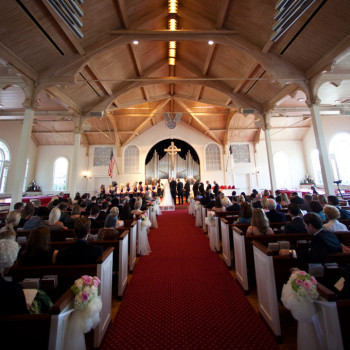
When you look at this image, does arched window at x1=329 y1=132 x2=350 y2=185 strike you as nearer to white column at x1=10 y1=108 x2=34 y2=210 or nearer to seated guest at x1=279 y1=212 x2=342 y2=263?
seated guest at x1=279 y1=212 x2=342 y2=263

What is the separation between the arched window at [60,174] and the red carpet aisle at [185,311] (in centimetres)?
1178

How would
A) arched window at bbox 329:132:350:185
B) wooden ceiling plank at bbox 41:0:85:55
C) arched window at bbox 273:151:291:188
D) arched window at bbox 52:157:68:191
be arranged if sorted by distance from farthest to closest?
1. arched window at bbox 273:151:291:188
2. arched window at bbox 52:157:68:191
3. arched window at bbox 329:132:350:185
4. wooden ceiling plank at bbox 41:0:85:55

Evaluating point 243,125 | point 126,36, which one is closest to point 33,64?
point 126,36

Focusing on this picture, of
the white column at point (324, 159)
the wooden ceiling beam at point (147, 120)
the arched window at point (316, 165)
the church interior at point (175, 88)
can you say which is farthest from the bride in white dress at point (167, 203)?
the arched window at point (316, 165)

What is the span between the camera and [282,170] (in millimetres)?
13125

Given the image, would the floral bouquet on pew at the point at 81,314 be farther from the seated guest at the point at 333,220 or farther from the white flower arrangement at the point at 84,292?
the seated guest at the point at 333,220

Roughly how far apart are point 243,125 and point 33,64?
11143 mm

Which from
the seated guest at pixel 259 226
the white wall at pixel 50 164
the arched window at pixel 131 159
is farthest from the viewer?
the arched window at pixel 131 159

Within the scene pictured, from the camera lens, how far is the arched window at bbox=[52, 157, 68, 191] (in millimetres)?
12609

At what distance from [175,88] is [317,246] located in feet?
34.4

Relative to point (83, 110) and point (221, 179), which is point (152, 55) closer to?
point (83, 110)

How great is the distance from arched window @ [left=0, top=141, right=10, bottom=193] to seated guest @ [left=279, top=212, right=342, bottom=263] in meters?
13.6

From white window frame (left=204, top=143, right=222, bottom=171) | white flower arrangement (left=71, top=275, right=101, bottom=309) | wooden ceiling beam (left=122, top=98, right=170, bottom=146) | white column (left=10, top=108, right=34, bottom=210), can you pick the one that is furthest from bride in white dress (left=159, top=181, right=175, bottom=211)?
white flower arrangement (left=71, top=275, right=101, bottom=309)

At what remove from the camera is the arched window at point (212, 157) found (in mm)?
13344
